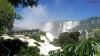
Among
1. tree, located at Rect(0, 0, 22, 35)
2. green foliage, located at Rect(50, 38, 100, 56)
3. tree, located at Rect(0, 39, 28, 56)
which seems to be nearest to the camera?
green foliage, located at Rect(50, 38, 100, 56)

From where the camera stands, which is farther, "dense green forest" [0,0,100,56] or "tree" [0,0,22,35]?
"tree" [0,0,22,35]

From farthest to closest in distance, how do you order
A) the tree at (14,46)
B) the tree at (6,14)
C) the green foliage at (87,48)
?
1. the tree at (14,46)
2. the tree at (6,14)
3. the green foliage at (87,48)

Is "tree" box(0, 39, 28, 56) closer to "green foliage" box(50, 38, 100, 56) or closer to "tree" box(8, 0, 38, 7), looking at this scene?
"tree" box(8, 0, 38, 7)

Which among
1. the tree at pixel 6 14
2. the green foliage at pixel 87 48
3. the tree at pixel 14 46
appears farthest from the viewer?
the tree at pixel 14 46

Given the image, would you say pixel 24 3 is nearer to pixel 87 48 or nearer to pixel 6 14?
pixel 6 14

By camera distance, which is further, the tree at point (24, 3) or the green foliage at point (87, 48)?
the tree at point (24, 3)

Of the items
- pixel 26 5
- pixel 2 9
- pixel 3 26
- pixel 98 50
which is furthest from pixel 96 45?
pixel 26 5


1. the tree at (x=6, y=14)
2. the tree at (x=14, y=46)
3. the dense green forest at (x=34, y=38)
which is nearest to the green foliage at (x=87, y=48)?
the dense green forest at (x=34, y=38)

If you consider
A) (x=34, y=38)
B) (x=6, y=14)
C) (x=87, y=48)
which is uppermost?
(x=34, y=38)

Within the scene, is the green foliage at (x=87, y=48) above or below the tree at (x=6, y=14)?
below

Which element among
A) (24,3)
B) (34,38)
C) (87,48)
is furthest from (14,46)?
(87,48)

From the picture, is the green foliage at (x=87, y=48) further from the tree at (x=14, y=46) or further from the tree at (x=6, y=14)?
the tree at (x=14, y=46)

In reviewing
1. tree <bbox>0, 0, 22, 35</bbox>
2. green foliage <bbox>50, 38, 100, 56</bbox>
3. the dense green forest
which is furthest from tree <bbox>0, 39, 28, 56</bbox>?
green foliage <bbox>50, 38, 100, 56</bbox>
